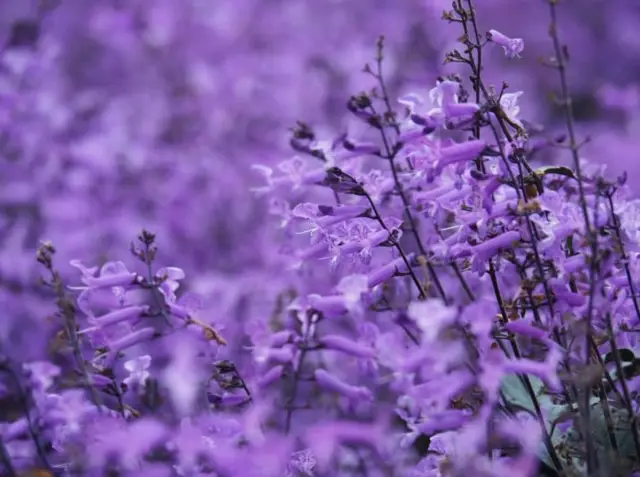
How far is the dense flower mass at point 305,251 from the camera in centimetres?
132

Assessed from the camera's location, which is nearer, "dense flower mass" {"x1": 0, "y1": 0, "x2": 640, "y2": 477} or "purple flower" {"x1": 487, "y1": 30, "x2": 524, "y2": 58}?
"dense flower mass" {"x1": 0, "y1": 0, "x2": 640, "y2": 477}

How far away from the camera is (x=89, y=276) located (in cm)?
160

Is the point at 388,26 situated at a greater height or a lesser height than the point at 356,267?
greater

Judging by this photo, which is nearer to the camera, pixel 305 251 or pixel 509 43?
pixel 509 43

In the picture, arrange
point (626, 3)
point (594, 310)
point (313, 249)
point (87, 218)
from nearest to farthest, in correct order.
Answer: point (594, 310) < point (313, 249) < point (87, 218) < point (626, 3)

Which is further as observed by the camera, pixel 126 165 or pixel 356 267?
pixel 126 165

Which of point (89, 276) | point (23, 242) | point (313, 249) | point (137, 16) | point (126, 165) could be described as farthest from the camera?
point (137, 16)

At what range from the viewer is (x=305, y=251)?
176 centimetres

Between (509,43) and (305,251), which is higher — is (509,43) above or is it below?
above

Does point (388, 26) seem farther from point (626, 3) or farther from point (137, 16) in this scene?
point (626, 3)

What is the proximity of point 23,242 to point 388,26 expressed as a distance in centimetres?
258

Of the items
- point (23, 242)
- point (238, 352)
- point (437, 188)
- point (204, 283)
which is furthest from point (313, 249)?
point (23, 242)

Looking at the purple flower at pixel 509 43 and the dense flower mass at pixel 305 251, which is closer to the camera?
the dense flower mass at pixel 305 251

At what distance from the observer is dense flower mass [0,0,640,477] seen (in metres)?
1.32
